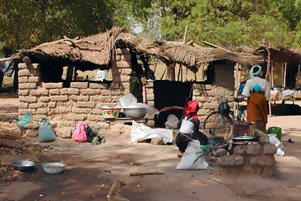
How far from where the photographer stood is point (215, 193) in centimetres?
471

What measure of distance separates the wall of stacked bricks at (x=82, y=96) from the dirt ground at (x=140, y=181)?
7.03 feet

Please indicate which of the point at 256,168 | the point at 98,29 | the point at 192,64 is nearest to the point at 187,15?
the point at 98,29

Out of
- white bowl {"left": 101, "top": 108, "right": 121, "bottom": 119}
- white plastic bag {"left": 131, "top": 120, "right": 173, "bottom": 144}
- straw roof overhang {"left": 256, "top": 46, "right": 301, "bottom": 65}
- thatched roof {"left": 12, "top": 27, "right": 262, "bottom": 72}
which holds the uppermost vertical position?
straw roof overhang {"left": 256, "top": 46, "right": 301, "bottom": 65}

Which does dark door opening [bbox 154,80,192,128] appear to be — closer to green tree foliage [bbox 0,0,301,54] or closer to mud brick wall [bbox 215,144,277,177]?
green tree foliage [bbox 0,0,301,54]

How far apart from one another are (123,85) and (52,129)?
84.7 inches

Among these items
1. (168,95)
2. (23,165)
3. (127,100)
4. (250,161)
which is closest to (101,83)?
(127,100)

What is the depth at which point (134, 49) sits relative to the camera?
934 centimetres

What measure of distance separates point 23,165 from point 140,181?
6.35ft

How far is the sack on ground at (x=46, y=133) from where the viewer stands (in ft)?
28.2

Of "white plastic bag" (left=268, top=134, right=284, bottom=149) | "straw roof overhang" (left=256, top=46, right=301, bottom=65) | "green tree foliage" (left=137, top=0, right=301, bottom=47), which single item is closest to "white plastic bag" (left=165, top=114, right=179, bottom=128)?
"white plastic bag" (left=268, top=134, right=284, bottom=149)

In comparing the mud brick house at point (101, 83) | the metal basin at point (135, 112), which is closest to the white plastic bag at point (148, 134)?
the metal basin at point (135, 112)

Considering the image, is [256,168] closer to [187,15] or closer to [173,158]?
[173,158]

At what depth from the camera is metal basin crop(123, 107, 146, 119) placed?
866cm

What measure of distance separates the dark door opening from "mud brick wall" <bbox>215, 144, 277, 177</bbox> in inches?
212
